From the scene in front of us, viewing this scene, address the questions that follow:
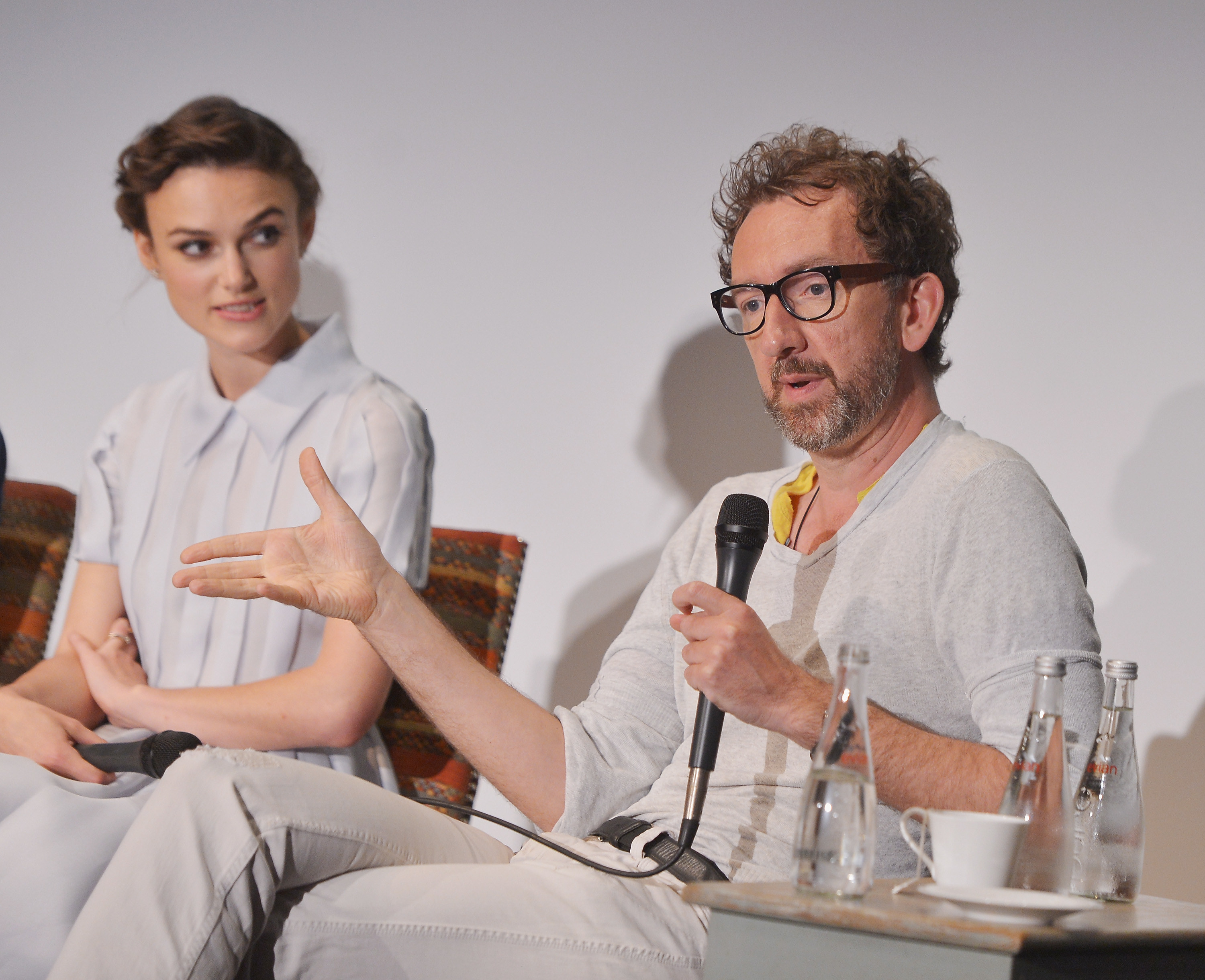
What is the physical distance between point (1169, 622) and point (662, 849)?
883 millimetres

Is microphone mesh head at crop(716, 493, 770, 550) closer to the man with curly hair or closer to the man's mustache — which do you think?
the man with curly hair

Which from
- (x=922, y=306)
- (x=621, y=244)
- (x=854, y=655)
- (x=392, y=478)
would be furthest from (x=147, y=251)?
(x=854, y=655)

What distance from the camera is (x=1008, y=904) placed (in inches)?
28.7

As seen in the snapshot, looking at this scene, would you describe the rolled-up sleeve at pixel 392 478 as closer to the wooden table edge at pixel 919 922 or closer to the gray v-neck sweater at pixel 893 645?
the gray v-neck sweater at pixel 893 645

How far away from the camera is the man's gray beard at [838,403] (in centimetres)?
137

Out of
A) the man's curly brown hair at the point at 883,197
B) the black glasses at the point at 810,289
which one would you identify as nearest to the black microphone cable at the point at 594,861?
the black glasses at the point at 810,289

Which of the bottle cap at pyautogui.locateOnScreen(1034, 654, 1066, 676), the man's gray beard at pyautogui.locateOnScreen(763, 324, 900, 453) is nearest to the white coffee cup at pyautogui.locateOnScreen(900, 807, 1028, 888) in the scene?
the bottle cap at pyautogui.locateOnScreen(1034, 654, 1066, 676)

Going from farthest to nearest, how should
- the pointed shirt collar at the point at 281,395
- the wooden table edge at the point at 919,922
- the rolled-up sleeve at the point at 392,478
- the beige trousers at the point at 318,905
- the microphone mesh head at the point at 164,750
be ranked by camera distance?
the pointed shirt collar at the point at 281,395 → the rolled-up sleeve at the point at 392,478 → the microphone mesh head at the point at 164,750 → the beige trousers at the point at 318,905 → the wooden table edge at the point at 919,922

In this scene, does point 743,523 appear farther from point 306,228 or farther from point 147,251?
point 147,251

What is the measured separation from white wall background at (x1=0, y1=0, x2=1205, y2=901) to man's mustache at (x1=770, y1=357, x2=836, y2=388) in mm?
506

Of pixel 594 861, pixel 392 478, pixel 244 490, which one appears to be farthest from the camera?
pixel 244 490

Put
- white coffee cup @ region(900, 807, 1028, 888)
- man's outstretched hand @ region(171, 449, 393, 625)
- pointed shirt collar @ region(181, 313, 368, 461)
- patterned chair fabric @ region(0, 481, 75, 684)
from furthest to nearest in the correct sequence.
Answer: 1. patterned chair fabric @ region(0, 481, 75, 684)
2. pointed shirt collar @ region(181, 313, 368, 461)
3. man's outstretched hand @ region(171, 449, 393, 625)
4. white coffee cup @ region(900, 807, 1028, 888)

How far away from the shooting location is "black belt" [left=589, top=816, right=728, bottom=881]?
1.15m

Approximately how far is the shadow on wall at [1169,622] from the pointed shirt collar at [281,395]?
4.09 feet
